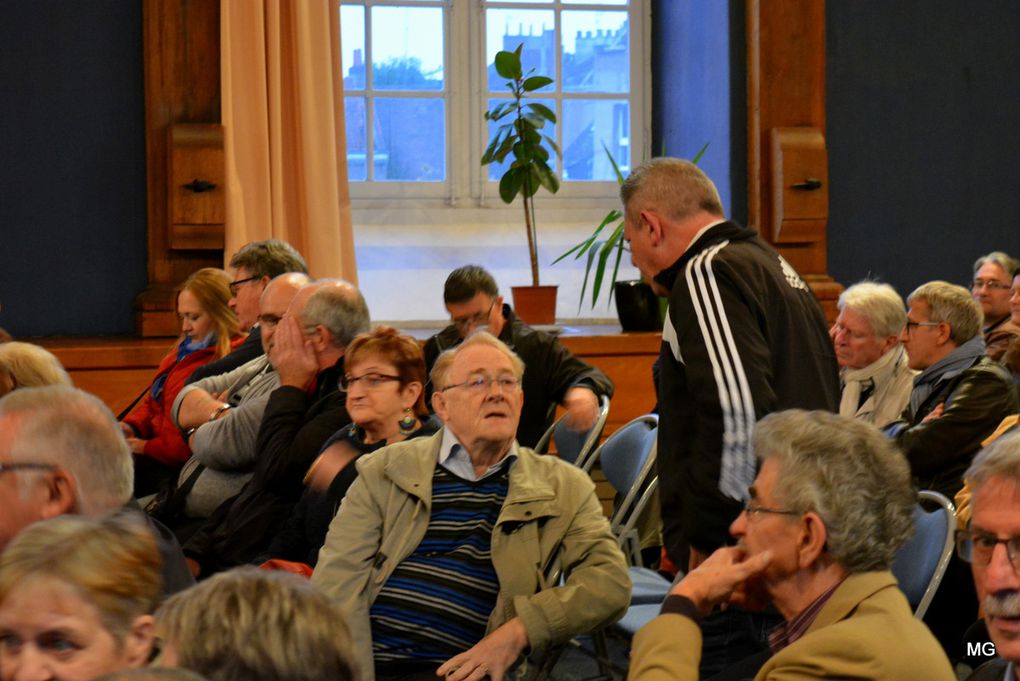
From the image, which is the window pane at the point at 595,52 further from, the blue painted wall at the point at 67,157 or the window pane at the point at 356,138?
the blue painted wall at the point at 67,157

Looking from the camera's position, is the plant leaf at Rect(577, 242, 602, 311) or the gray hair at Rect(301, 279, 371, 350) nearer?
the gray hair at Rect(301, 279, 371, 350)

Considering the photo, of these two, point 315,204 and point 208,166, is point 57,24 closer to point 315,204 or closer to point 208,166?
point 208,166

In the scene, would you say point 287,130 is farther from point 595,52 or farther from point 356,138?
point 595,52

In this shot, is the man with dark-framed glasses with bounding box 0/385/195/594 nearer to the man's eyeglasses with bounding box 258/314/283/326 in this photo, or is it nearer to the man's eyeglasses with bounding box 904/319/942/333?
the man's eyeglasses with bounding box 258/314/283/326

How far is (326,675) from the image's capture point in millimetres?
1330

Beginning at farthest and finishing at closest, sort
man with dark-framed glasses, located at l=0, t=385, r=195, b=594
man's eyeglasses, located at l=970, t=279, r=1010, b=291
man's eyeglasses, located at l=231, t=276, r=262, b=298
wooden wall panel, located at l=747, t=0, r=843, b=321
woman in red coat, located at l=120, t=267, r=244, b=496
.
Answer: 1. wooden wall panel, located at l=747, t=0, r=843, b=321
2. man's eyeglasses, located at l=970, t=279, r=1010, b=291
3. man's eyeglasses, located at l=231, t=276, r=262, b=298
4. woman in red coat, located at l=120, t=267, r=244, b=496
5. man with dark-framed glasses, located at l=0, t=385, r=195, b=594

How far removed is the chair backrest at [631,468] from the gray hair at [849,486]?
1.65 m

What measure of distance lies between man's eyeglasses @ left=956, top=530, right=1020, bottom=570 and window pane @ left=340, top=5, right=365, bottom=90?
4734 mm

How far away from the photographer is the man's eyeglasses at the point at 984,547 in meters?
1.71

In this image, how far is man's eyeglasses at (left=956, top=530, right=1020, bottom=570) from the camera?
171 cm

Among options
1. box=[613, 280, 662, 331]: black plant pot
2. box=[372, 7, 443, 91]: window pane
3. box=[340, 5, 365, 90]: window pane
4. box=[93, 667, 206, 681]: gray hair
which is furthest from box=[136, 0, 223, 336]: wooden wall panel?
box=[93, 667, 206, 681]: gray hair

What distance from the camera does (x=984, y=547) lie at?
1.74 m

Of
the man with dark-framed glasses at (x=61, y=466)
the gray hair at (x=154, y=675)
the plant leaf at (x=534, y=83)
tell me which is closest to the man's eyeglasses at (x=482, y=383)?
the man with dark-framed glasses at (x=61, y=466)

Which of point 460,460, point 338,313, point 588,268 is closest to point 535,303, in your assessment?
point 588,268
